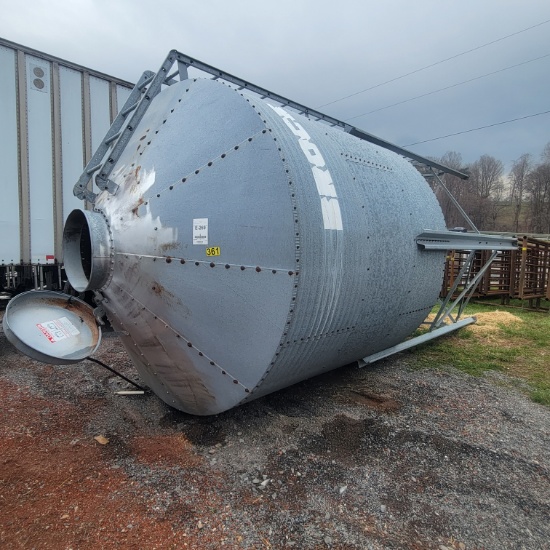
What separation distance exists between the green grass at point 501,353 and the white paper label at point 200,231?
4212mm

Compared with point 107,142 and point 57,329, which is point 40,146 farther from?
point 57,329

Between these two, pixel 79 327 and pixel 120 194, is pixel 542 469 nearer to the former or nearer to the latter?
pixel 79 327

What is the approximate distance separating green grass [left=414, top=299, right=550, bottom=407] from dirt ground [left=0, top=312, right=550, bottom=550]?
1.10 meters

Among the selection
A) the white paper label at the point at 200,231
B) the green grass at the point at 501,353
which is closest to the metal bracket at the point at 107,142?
the white paper label at the point at 200,231

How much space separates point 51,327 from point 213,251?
4.38ft

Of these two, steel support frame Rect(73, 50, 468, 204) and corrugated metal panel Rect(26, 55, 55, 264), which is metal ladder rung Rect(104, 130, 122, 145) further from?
corrugated metal panel Rect(26, 55, 55, 264)

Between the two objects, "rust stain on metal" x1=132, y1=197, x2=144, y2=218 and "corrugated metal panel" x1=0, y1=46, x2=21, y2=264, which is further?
"corrugated metal panel" x1=0, y1=46, x2=21, y2=264

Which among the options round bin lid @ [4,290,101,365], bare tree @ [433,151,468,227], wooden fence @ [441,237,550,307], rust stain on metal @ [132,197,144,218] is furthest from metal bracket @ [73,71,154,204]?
bare tree @ [433,151,468,227]

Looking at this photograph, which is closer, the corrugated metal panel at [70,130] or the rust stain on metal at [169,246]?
the rust stain on metal at [169,246]

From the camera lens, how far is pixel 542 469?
3.28 metres

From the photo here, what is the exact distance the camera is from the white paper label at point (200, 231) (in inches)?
115

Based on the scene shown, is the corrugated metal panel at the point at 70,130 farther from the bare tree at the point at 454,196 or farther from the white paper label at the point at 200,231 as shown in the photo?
the bare tree at the point at 454,196

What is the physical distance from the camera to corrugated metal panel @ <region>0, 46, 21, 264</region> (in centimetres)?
643

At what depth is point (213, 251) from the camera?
2910 millimetres
